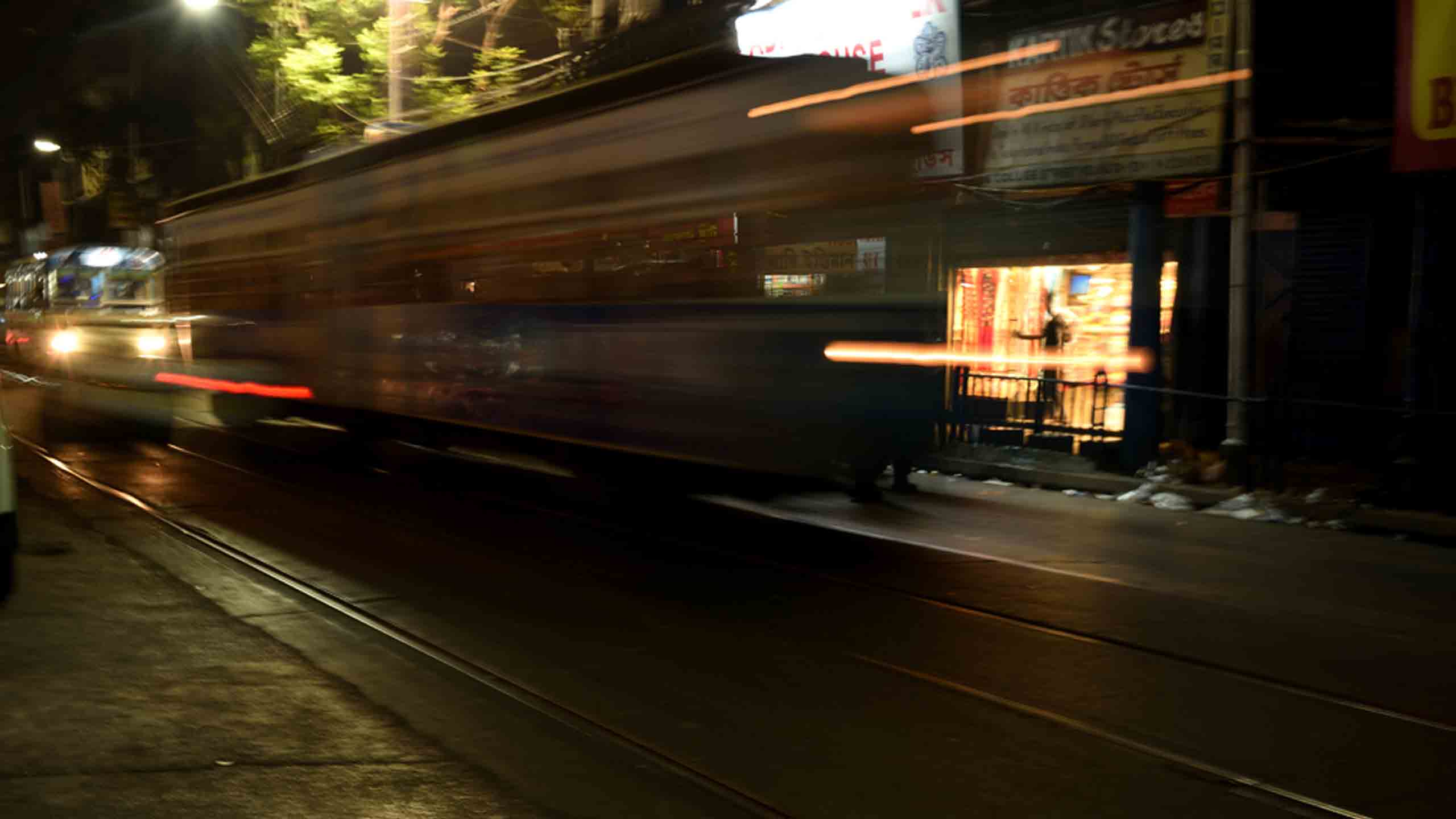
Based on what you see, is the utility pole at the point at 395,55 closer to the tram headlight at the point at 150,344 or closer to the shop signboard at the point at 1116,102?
the tram headlight at the point at 150,344

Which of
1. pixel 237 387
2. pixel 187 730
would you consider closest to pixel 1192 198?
pixel 237 387

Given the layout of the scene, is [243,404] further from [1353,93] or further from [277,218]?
[1353,93]

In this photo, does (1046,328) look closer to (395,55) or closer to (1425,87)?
(1425,87)

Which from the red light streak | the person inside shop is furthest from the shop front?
the red light streak

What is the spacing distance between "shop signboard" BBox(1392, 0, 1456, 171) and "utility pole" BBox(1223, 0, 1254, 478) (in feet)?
4.85

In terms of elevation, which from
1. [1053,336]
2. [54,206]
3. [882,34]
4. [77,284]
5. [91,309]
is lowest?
[1053,336]

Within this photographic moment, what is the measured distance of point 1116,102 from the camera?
46.3 ft

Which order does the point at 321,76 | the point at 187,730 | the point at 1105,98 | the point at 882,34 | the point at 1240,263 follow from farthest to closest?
the point at 321,76 → the point at 882,34 → the point at 1105,98 → the point at 1240,263 → the point at 187,730

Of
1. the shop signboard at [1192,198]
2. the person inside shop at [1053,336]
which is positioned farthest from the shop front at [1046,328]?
the shop signboard at [1192,198]

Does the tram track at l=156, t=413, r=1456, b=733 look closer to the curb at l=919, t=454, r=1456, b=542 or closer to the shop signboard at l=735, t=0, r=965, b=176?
the curb at l=919, t=454, r=1456, b=542

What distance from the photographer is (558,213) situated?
10391mm

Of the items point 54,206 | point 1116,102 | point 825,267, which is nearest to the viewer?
point 825,267

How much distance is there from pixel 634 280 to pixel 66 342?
16.8 meters

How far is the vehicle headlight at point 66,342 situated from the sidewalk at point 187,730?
611 inches
